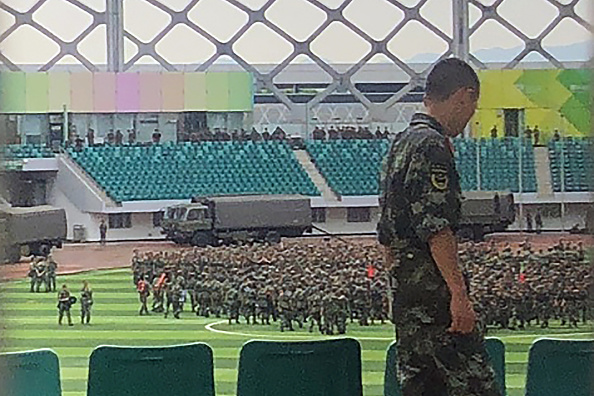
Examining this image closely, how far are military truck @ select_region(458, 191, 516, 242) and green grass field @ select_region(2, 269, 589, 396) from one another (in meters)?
0.32

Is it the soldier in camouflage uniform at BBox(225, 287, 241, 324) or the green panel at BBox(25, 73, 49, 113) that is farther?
the soldier in camouflage uniform at BBox(225, 287, 241, 324)

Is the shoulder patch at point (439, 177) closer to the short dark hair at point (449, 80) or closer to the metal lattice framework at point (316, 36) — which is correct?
the short dark hair at point (449, 80)

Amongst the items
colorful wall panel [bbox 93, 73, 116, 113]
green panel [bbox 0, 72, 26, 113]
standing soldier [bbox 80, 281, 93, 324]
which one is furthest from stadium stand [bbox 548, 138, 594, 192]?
green panel [bbox 0, 72, 26, 113]

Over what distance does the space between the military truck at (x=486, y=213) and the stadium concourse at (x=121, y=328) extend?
0.05 m

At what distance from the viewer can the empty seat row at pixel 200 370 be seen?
9.23ft

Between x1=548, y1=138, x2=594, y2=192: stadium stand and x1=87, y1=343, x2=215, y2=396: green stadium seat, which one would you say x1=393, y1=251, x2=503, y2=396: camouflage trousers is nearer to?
x1=87, y1=343, x2=215, y2=396: green stadium seat

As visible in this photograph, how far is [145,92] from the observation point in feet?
10.1

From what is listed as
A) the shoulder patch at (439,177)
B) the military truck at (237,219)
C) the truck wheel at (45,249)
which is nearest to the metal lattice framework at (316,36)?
the military truck at (237,219)

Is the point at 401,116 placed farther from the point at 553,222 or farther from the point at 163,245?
the point at 163,245

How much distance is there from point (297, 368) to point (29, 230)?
865 mm

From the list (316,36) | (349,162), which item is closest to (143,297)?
(349,162)

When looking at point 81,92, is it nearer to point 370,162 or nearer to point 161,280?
point 161,280

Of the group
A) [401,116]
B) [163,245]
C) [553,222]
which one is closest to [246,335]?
[163,245]

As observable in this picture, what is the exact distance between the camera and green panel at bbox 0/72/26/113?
9.68 ft
